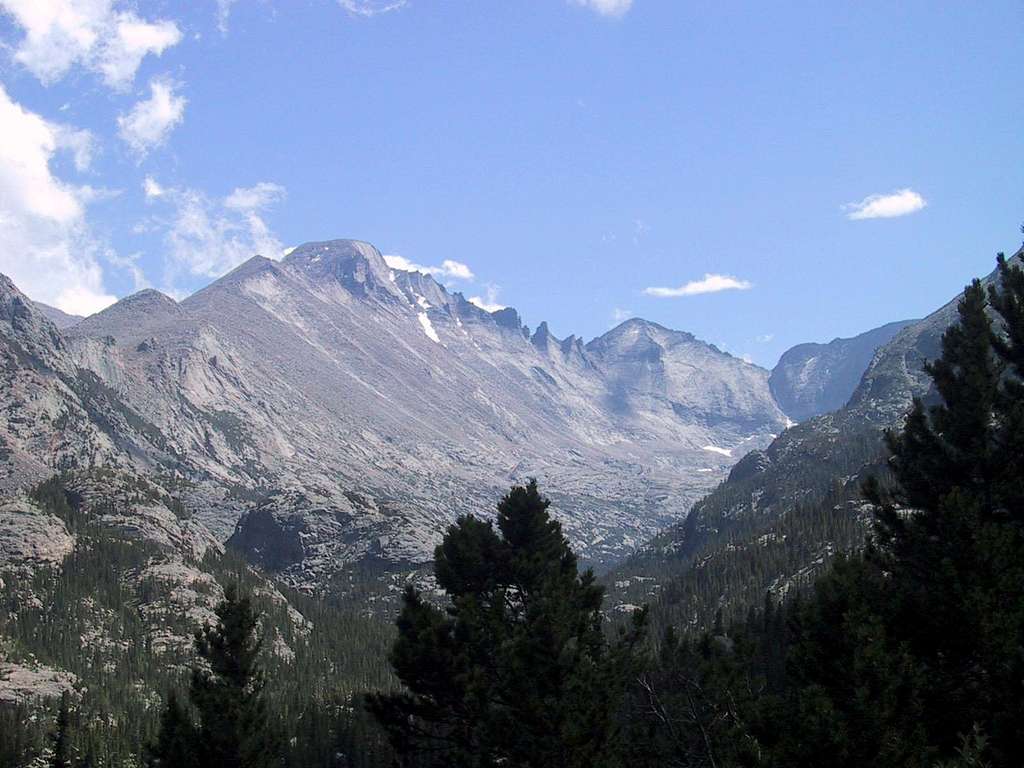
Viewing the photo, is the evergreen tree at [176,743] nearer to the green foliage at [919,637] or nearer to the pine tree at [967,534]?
the green foliage at [919,637]

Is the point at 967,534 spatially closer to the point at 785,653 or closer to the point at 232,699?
the point at 785,653

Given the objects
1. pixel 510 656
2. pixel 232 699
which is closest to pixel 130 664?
pixel 232 699

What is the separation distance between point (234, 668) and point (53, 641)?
132545 millimetres

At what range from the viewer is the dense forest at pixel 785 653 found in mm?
20844

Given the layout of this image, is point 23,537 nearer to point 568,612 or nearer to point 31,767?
point 31,767

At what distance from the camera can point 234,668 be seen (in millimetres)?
49875

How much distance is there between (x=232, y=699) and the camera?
4722 centimetres

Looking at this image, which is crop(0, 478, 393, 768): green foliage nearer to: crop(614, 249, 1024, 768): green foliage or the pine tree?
crop(614, 249, 1024, 768): green foliage

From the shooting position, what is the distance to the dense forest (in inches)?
821

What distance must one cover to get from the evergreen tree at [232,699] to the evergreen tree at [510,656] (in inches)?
424

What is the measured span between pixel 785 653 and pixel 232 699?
30.5 m

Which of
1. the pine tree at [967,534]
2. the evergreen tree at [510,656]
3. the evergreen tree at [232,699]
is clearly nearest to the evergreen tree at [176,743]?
the evergreen tree at [232,699]

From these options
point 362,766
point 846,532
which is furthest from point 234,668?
point 846,532

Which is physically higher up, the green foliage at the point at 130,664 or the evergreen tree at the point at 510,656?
the evergreen tree at the point at 510,656
